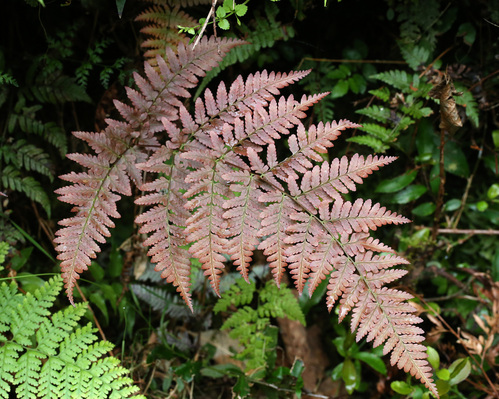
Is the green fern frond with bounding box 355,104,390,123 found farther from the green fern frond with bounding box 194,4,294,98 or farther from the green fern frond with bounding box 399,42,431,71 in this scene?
the green fern frond with bounding box 194,4,294,98

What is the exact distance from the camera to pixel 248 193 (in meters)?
1.81

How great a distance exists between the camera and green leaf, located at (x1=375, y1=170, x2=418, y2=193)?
9.00ft

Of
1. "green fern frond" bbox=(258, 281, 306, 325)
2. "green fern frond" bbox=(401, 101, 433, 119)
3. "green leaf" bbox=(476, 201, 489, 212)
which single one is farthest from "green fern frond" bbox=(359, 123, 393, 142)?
"green fern frond" bbox=(258, 281, 306, 325)

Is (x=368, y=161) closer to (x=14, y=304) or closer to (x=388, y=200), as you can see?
(x=388, y=200)

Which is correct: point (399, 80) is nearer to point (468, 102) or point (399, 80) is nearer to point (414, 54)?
point (414, 54)

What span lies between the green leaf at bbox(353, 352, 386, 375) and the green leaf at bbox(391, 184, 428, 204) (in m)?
1.08

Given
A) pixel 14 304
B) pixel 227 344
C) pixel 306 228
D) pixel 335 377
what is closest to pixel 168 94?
pixel 306 228

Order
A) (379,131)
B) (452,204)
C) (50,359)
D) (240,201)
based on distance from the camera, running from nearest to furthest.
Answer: (240,201)
(50,359)
(379,131)
(452,204)

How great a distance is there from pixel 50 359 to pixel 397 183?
92.3 inches

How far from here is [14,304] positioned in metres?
2.15

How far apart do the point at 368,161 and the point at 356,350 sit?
164 centimetres

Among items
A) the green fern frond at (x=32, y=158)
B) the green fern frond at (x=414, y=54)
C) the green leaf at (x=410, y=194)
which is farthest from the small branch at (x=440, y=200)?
the green fern frond at (x=32, y=158)

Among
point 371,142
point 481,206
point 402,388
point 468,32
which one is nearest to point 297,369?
point 402,388

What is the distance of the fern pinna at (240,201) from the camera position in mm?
1719
